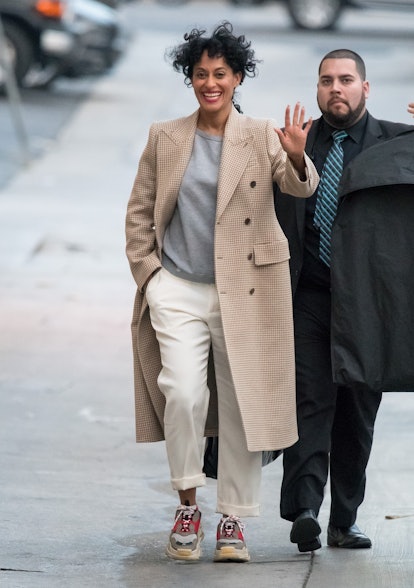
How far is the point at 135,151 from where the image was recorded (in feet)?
54.4

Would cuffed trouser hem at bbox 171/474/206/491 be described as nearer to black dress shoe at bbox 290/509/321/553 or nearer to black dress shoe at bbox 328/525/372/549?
black dress shoe at bbox 290/509/321/553

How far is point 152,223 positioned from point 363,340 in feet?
3.01

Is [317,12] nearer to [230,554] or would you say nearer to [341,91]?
[341,91]

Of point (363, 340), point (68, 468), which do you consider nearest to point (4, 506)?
point (68, 468)

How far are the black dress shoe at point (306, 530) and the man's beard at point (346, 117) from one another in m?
1.42

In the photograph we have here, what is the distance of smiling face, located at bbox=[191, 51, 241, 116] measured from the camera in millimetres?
5215

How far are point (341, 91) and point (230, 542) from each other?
1.69 m

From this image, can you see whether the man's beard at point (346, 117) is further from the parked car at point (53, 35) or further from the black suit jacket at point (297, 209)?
the parked car at point (53, 35)

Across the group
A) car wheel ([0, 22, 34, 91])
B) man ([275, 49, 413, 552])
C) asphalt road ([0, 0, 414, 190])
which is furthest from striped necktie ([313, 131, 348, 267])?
car wheel ([0, 22, 34, 91])

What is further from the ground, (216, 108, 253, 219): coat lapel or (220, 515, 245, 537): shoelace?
(216, 108, 253, 219): coat lapel

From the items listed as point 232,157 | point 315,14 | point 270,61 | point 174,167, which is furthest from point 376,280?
point 315,14

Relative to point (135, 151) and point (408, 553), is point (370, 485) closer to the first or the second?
point (408, 553)

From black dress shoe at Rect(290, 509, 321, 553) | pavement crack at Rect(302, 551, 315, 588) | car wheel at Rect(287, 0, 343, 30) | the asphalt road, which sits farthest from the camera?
car wheel at Rect(287, 0, 343, 30)

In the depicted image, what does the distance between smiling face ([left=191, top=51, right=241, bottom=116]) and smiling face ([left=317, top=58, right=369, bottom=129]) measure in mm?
335
